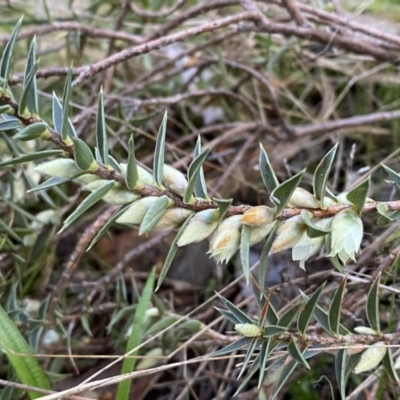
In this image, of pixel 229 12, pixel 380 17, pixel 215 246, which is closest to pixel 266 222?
pixel 215 246

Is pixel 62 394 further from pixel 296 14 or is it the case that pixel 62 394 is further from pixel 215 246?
pixel 296 14

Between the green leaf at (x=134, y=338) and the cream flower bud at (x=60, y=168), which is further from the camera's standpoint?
the green leaf at (x=134, y=338)

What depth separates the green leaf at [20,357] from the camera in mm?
704

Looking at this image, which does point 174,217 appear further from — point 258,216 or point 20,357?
point 20,357

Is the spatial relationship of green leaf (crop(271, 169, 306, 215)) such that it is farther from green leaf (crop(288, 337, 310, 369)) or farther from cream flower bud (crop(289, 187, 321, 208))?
green leaf (crop(288, 337, 310, 369))

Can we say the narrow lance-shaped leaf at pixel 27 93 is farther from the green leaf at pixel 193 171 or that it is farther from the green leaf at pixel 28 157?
the green leaf at pixel 193 171

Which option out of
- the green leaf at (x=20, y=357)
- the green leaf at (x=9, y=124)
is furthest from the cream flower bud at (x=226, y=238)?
the green leaf at (x=20, y=357)

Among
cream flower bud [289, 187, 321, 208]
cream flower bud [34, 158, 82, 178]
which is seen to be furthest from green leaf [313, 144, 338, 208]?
cream flower bud [34, 158, 82, 178]

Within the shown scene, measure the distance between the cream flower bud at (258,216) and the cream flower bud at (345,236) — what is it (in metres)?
0.06

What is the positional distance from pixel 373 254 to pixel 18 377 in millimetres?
567

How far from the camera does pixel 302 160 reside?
51.4 inches

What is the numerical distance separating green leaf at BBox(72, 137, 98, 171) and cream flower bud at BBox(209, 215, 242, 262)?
141 millimetres

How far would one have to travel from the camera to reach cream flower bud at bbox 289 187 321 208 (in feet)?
1.74

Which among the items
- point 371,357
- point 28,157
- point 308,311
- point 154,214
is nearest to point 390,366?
point 371,357
